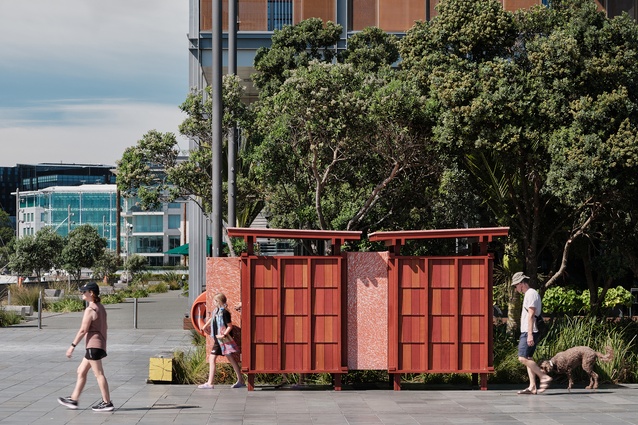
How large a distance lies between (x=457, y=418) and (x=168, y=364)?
5.16 m

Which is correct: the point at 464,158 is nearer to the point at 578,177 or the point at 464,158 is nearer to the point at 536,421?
the point at 578,177

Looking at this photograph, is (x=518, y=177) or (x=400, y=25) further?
(x=400, y=25)

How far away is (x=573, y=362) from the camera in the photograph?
1535 centimetres

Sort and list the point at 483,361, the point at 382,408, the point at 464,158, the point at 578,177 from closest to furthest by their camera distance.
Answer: the point at 382,408 → the point at 483,361 → the point at 578,177 → the point at 464,158

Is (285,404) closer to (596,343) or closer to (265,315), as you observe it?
(265,315)

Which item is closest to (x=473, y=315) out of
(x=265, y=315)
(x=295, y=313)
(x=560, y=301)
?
(x=295, y=313)

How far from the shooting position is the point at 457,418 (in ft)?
40.8

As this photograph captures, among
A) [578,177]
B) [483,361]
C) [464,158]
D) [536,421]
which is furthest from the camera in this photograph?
[464,158]

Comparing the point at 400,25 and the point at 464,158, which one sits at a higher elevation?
the point at 400,25

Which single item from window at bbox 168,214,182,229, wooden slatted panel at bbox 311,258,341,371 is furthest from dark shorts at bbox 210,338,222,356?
window at bbox 168,214,182,229

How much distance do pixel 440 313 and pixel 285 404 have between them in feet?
9.86

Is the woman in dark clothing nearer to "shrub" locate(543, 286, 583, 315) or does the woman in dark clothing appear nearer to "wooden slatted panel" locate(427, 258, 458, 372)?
"wooden slatted panel" locate(427, 258, 458, 372)

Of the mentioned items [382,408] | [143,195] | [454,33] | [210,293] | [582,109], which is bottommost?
[382,408]

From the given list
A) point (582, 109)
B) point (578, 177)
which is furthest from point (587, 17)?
point (578, 177)
